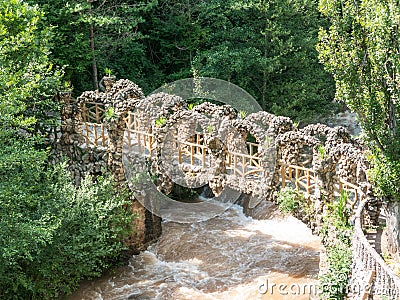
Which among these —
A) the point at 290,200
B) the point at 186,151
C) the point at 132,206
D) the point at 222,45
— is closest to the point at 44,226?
the point at 132,206

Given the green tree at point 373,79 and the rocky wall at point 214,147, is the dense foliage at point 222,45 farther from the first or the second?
the green tree at point 373,79

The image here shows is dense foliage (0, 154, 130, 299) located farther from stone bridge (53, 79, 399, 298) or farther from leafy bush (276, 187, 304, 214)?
leafy bush (276, 187, 304, 214)

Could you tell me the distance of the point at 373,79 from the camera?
11.5 meters

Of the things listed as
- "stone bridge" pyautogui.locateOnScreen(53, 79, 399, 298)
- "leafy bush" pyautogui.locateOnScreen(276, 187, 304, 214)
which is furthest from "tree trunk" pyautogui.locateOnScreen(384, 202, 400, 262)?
"leafy bush" pyautogui.locateOnScreen(276, 187, 304, 214)

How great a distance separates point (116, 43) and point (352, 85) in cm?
1414

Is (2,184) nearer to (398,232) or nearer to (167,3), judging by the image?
(398,232)

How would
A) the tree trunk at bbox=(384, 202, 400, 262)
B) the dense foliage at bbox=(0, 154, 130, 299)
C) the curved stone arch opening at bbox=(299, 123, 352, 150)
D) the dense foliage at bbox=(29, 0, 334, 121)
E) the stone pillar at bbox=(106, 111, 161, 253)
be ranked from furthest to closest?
the dense foliage at bbox=(29, 0, 334, 121) → the stone pillar at bbox=(106, 111, 161, 253) → the curved stone arch opening at bbox=(299, 123, 352, 150) → the dense foliage at bbox=(0, 154, 130, 299) → the tree trunk at bbox=(384, 202, 400, 262)

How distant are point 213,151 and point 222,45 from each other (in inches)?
378

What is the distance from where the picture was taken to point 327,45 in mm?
11977

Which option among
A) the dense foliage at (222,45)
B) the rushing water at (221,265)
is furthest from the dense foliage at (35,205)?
the dense foliage at (222,45)

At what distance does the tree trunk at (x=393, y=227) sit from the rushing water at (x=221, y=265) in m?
2.95

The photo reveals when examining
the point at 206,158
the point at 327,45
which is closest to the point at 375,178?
the point at 327,45

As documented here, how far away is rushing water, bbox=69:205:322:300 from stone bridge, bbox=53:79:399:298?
1.31m

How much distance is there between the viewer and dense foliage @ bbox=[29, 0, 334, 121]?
23125 millimetres
